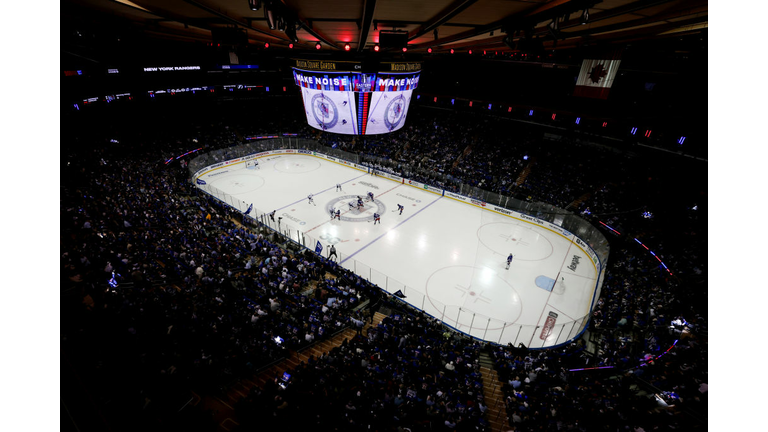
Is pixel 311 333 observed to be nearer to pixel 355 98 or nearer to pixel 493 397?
pixel 493 397

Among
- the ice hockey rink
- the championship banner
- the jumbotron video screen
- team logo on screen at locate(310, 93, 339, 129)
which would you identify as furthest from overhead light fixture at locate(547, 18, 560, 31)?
the ice hockey rink

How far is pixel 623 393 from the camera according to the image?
28.2 feet

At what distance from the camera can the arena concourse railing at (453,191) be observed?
13.0 m

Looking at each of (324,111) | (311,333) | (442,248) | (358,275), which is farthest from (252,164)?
(311,333)

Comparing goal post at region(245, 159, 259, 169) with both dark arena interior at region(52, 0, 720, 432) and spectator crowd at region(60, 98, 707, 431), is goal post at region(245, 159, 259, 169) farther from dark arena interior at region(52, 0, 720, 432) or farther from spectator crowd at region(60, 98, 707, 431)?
spectator crowd at region(60, 98, 707, 431)

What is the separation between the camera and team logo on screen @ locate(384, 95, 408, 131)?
16359mm

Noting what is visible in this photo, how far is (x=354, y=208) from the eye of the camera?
22.9 m

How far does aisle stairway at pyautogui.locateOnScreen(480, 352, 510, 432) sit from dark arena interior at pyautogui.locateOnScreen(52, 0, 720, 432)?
2.8 inches

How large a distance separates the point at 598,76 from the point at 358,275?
14.4 m

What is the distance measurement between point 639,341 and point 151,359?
1476 centimetres

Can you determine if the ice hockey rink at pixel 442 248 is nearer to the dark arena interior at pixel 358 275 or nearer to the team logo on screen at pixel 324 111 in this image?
the dark arena interior at pixel 358 275

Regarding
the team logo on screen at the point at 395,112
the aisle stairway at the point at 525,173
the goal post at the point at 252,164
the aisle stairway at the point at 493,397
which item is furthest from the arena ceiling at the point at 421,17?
the goal post at the point at 252,164

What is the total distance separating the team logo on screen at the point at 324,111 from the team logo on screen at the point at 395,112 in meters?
2.62

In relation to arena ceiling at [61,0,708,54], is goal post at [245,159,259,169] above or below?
below
